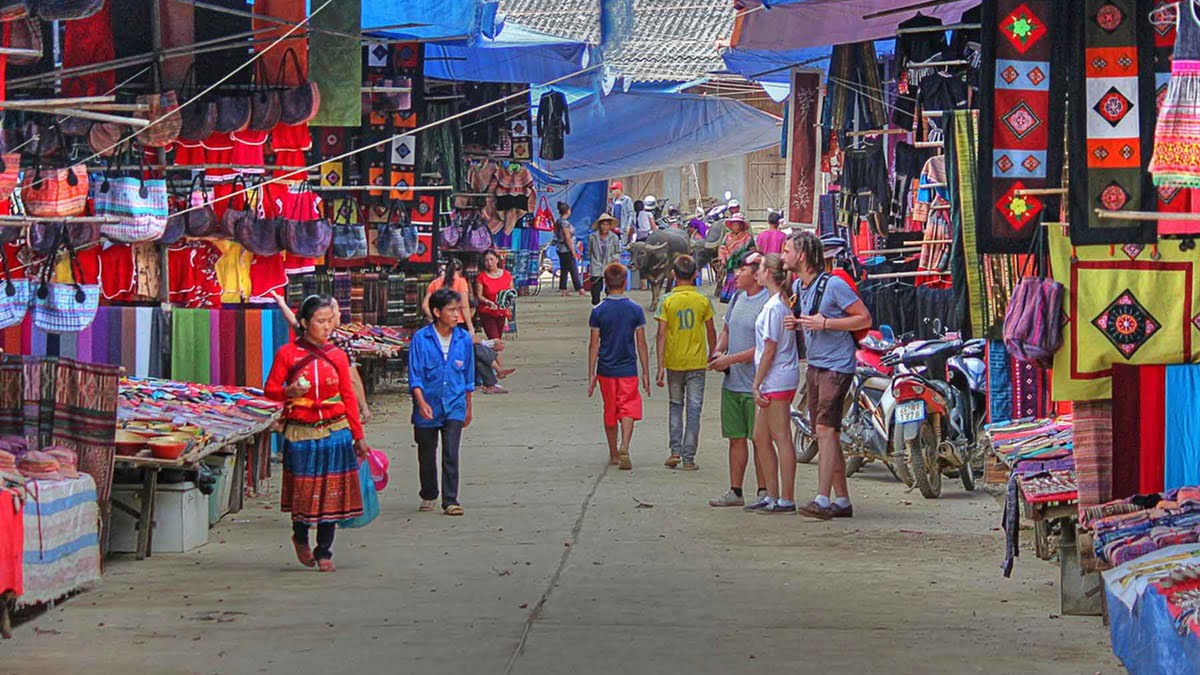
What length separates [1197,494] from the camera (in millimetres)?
6875

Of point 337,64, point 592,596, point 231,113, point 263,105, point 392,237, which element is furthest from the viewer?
point 392,237

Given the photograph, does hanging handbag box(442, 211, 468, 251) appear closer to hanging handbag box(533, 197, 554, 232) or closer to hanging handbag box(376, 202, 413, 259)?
hanging handbag box(376, 202, 413, 259)

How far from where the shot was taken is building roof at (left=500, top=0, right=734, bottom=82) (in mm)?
20875

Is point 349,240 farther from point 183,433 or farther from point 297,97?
point 183,433

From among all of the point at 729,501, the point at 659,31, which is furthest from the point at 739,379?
the point at 659,31

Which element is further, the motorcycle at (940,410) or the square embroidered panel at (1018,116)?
the motorcycle at (940,410)

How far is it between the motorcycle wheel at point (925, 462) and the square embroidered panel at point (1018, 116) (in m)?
3.55

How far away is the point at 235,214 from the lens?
513 inches

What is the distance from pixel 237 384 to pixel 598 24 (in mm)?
9014

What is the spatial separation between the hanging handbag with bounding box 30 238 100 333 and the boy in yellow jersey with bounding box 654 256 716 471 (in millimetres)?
4284

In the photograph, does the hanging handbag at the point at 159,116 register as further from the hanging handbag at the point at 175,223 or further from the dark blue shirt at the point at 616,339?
the dark blue shirt at the point at 616,339

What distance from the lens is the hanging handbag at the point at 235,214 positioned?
13.0 meters

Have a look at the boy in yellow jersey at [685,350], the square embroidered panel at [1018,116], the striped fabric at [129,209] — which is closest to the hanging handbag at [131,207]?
the striped fabric at [129,209]

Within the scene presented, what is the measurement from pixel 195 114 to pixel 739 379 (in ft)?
13.8
